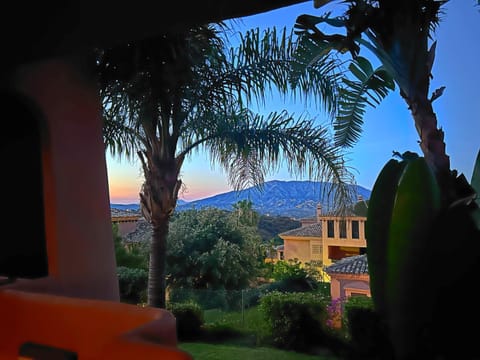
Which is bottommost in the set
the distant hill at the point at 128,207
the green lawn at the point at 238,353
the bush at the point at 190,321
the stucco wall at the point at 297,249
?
the green lawn at the point at 238,353

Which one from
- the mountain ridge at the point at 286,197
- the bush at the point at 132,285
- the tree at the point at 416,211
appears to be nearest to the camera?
the tree at the point at 416,211

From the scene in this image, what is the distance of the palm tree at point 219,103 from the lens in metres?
3.77

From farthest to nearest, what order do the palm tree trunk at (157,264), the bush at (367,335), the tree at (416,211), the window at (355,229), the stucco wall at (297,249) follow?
the palm tree trunk at (157,264) < the stucco wall at (297,249) < the window at (355,229) < the bush at (367,335) < the tree at (416,211)

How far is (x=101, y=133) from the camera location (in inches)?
154

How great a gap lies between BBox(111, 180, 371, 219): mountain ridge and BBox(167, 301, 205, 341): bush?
1.24 m

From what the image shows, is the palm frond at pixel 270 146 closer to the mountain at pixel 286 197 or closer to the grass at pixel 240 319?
the mountain at pixel 286 197

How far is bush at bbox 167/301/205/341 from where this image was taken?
4.59 meters

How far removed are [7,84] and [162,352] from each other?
276 cm

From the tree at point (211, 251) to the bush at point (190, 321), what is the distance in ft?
0.96

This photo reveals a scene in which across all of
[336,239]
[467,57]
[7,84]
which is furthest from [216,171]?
[467,57]

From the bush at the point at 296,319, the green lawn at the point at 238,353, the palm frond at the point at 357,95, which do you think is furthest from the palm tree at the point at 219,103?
the green lawn at the point at 238,353

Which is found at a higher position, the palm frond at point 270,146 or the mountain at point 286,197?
the palm frond at point 270,146

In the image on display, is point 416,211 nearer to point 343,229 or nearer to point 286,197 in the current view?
point 343,229

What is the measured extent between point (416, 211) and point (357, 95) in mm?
1332
